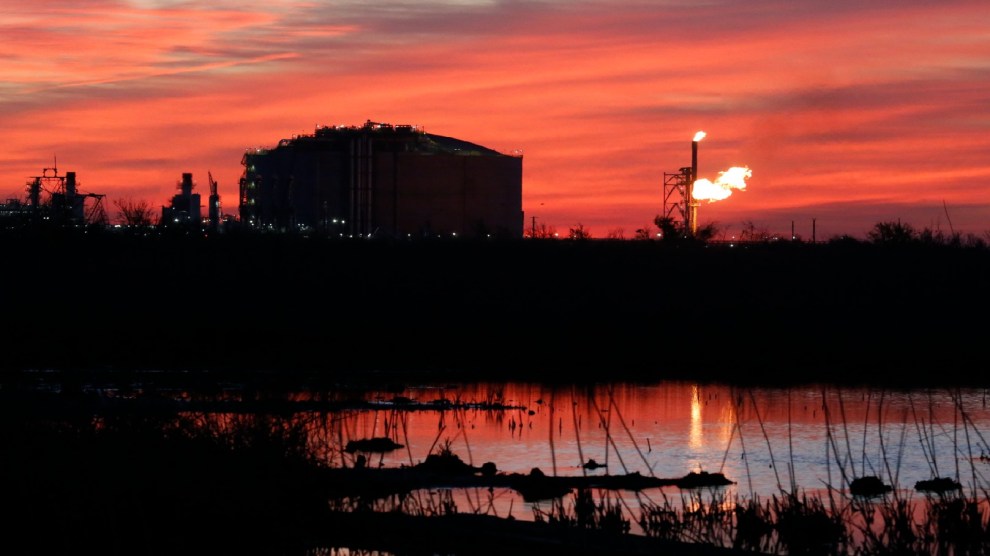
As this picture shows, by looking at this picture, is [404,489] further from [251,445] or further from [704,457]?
[704,457]

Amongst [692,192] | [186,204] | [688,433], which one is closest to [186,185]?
[186,204]

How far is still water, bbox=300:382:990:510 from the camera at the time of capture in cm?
2244

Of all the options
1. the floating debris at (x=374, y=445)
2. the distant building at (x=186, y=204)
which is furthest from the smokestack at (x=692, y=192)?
the floating debris at (x=374, y=445)

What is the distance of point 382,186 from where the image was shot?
100625 millimetres

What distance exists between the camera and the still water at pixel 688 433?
2244cm

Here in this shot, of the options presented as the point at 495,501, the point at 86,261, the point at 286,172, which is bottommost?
the point at 495,501

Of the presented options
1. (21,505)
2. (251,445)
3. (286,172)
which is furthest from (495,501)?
(286,172)

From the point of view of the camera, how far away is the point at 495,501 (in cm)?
1980

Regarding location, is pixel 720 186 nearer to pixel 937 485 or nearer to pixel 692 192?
pixel 692 192

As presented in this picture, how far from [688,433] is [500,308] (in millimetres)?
36315

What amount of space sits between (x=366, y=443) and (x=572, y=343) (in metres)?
31.2

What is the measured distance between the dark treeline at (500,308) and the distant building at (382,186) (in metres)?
22.4

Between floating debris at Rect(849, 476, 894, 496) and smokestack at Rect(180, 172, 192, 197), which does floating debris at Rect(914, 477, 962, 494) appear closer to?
floating debris at Rect(849, 476, 894, 496)

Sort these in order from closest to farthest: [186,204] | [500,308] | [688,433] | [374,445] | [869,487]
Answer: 1. [869,487]
2. [374,445]
3. [688,433]
4. [500,308]
5. [186,204]
